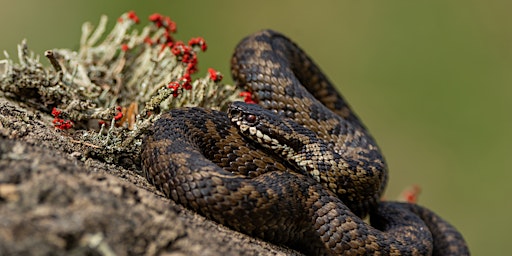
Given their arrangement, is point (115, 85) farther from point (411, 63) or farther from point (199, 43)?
point (411, 63)

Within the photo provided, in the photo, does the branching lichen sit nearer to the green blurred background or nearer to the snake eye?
the snake eye

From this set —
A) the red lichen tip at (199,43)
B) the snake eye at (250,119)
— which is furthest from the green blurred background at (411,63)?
the snake eye at (250,119)

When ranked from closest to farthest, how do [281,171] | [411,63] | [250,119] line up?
[281,171]
[250,119]
[411,63]

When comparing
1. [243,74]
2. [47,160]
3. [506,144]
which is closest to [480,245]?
[506,144]

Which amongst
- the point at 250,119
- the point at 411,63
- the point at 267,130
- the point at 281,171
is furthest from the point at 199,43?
the point at 411,63

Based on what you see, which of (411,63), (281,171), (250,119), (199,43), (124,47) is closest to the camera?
(281,171)

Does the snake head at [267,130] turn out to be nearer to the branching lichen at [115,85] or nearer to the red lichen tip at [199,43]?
the branching lichen at [115,85]

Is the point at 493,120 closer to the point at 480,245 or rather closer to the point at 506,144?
the point at 506,144

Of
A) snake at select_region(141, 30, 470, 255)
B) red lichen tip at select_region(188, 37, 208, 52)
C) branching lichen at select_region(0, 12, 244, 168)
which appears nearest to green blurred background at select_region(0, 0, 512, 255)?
branching lichen at select_region(0, 12, 244, 168)
